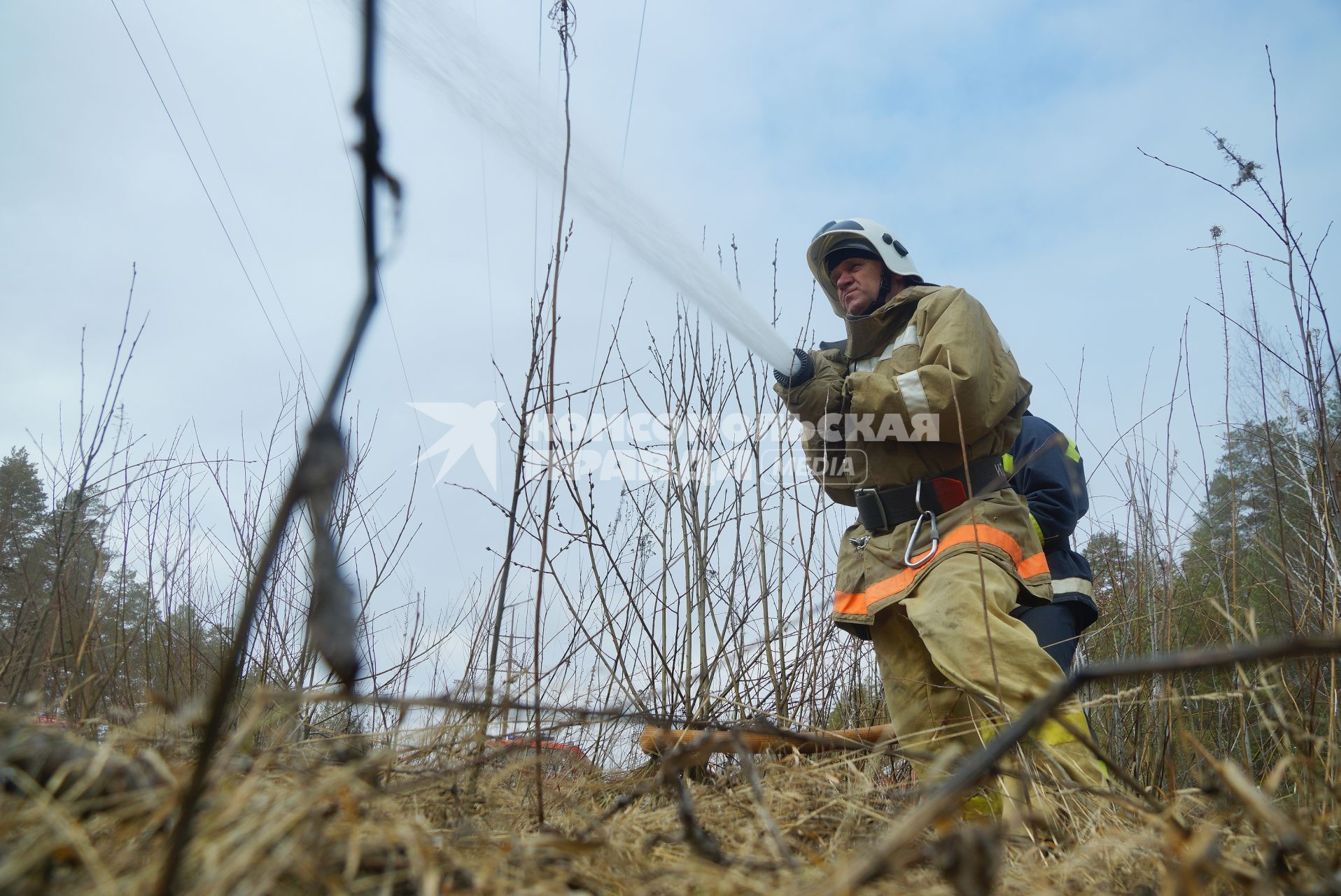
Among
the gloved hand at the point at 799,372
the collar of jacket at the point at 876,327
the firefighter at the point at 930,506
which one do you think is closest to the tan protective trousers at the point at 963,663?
the firefighter at the point at 930,506

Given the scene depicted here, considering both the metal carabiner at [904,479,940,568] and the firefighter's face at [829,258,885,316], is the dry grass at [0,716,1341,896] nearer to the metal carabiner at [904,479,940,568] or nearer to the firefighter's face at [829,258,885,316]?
the metal carabiner at [904,479,940,568]

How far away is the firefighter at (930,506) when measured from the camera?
2461mm

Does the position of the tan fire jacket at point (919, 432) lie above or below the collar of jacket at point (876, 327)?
below

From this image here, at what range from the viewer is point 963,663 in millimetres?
2391

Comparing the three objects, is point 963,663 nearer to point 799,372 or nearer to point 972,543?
point 972,543

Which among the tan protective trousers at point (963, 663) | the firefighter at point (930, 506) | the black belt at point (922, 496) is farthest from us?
the black belt at point (922, 496)

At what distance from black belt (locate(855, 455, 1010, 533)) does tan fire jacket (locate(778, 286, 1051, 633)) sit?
1.3 inches

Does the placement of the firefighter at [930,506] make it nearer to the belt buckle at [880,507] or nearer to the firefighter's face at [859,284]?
the belt buckle at [880,507]

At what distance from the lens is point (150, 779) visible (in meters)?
0.84

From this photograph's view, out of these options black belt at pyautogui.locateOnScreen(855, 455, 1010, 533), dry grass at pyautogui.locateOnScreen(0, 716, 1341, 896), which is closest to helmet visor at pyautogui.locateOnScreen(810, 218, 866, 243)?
black belt at pyautogui.locateOnScreen(855, 455, 1010, 533)

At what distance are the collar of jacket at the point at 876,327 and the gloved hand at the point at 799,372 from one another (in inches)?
15.9

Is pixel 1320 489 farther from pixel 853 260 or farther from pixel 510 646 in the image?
pixel 510 646

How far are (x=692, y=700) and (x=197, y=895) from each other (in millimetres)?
2738

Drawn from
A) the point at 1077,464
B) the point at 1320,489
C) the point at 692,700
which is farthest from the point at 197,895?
the point at 1077,464
